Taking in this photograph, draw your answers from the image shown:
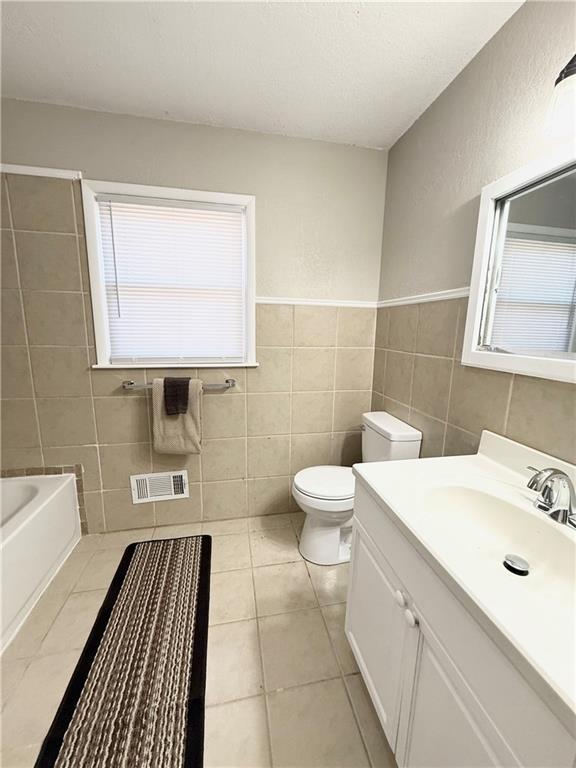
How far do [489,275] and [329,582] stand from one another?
153cm

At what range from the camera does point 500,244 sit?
1099 millimetres

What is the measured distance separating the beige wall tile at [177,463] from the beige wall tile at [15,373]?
2.38 feet

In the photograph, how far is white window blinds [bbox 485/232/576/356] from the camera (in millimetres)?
909

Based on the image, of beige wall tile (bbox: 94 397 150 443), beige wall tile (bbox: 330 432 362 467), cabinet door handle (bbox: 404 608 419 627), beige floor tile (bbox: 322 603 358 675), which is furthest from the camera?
beige wall tile (bbox: 330 432 362 467)

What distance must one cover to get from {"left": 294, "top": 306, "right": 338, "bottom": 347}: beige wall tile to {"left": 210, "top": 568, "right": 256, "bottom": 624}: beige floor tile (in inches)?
50.3

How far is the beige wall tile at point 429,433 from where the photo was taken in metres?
1.37

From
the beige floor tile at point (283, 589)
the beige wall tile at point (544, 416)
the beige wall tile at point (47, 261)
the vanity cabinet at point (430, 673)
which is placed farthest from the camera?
the beige wall tile at point (47, 261)

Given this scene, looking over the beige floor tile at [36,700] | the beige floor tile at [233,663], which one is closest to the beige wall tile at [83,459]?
the beige floor tile at [36,700]

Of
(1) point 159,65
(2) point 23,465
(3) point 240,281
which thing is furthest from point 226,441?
(1) point 159,65

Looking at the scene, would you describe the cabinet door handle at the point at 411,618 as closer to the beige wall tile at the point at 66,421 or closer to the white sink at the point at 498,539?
the white sink at the point at 498,539

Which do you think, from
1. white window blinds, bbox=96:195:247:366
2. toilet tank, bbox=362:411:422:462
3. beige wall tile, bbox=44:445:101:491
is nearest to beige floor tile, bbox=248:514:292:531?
toilet tank, bbox=362:411:422:462

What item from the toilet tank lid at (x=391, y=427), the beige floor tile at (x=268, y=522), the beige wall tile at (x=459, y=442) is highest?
the beige wall tile at (x=459, y=442)

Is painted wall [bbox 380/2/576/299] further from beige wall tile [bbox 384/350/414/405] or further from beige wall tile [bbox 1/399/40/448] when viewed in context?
beige wall tile [bbox 1/399/40/448]

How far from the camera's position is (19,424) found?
1636mm
